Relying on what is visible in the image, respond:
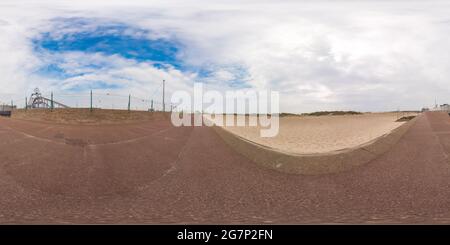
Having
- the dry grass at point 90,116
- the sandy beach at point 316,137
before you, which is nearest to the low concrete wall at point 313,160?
the sandy beach at point 316,137

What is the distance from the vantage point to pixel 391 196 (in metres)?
8.05

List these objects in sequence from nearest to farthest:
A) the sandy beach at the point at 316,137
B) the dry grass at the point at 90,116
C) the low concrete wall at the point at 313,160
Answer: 1. the low concrete wall at the point at 313,160
2. the sandy beach at the point at 316,137
3. the dry grass at the point at 90,116

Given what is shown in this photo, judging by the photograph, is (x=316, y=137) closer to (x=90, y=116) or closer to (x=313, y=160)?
(x=313, y=160)

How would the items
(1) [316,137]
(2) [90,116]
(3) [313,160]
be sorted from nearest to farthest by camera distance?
(3) [313,160] < (1) [316,137] < (2) [90,116]

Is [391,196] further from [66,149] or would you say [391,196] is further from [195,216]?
[66,149]

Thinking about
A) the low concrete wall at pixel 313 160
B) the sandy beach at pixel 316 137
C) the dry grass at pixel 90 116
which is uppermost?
the dry grass at pixel 90 116

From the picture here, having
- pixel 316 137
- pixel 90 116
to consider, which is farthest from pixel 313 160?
pixel 90 116

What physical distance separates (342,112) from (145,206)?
80.5 meters

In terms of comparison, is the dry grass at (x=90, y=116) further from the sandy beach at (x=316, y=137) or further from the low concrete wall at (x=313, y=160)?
the low concrete wall at (x=313, y=160)

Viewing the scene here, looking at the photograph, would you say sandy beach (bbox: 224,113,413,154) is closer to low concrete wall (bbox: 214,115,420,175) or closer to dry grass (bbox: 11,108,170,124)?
low concrete wall (bbox: 214,115,420,175)

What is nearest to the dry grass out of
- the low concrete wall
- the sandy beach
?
the sandy beach

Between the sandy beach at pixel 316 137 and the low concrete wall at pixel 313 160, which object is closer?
the low concrete wall at pixel 313 160

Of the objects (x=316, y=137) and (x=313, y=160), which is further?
(x=316, y=137)

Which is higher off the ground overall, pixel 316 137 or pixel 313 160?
pixel 316 137
